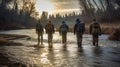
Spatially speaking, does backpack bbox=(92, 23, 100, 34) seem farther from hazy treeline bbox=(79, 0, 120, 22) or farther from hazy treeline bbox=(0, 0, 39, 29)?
hazy treeline bbox=(0, 0, 39, 29)

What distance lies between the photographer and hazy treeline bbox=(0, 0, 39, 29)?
98.9m

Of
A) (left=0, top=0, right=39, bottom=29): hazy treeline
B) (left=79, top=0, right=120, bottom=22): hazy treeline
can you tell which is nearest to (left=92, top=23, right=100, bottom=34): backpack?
(left=79, top=0, right=120, bottom=22): hazy treeline

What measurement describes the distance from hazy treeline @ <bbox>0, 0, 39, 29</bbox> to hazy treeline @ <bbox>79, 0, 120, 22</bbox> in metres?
22.8

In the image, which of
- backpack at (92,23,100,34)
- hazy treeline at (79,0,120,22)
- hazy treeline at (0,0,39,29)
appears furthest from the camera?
hazy treeline at (0,0,39,29)

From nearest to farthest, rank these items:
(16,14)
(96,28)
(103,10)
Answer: (96,28), (103,10), (16,14)

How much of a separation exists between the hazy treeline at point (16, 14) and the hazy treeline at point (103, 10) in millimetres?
22847

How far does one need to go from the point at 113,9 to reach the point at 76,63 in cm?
4902

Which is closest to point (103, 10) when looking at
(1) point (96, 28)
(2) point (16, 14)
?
(1) point (96, 28)

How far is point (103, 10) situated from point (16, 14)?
7697cm

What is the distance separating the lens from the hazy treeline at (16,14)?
98.9 metres

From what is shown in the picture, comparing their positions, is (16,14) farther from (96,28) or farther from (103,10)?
(96,28)

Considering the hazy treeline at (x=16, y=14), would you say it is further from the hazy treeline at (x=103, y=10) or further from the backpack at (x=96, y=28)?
the backpack at (x=96, y=28)

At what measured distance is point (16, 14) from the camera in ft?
479

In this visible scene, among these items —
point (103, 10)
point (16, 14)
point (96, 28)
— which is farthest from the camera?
point (16, 14)
